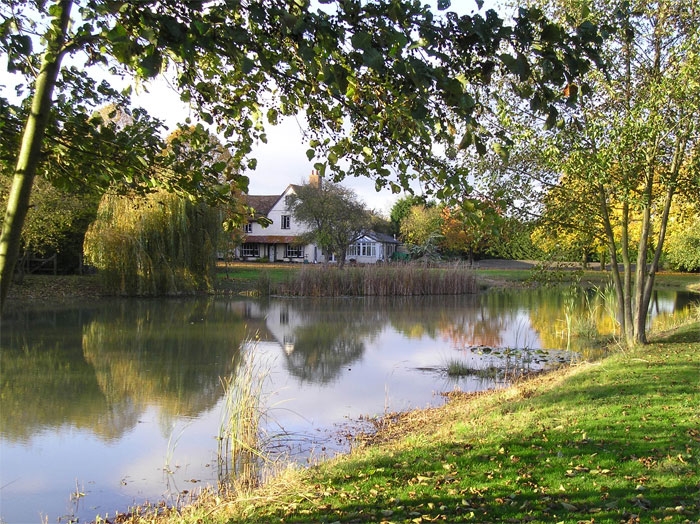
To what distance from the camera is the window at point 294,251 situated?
56.4 m

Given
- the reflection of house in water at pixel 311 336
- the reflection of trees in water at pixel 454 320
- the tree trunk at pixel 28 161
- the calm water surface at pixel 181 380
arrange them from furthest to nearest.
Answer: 1. the reflection of trees in water at pixel 454 320
2. the reflection of house in water at pixel 311 336
3. the calm water surface at pixel 181 380
4. the tree trunk at pixel 28 161

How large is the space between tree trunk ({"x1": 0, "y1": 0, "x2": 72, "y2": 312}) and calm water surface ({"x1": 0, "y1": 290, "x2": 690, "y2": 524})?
366cm

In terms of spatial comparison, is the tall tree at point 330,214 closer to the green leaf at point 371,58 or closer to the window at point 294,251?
the window at point 294,251

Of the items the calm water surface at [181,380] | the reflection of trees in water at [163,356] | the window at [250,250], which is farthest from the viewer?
the window at [250,250]

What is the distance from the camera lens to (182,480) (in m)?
6.79

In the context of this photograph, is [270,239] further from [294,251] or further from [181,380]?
[181,380]

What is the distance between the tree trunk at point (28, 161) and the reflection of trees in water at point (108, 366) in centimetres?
592

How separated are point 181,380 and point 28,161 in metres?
8.92

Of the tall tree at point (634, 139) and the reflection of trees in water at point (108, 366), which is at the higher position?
the tall tree at point (634, 139)

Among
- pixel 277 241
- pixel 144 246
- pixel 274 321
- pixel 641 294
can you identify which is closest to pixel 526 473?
pixel 641 294

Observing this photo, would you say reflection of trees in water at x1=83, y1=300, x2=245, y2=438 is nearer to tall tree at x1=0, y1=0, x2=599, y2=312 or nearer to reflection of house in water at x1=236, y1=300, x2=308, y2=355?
reflection of house in water at x1=236, y1=300, x2=308, y2=355

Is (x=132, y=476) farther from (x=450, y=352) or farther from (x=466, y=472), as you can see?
(x=450, y=352)

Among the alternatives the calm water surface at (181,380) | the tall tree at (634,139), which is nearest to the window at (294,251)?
the calm water surface at (181,380)

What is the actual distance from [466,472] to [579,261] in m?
8.12
